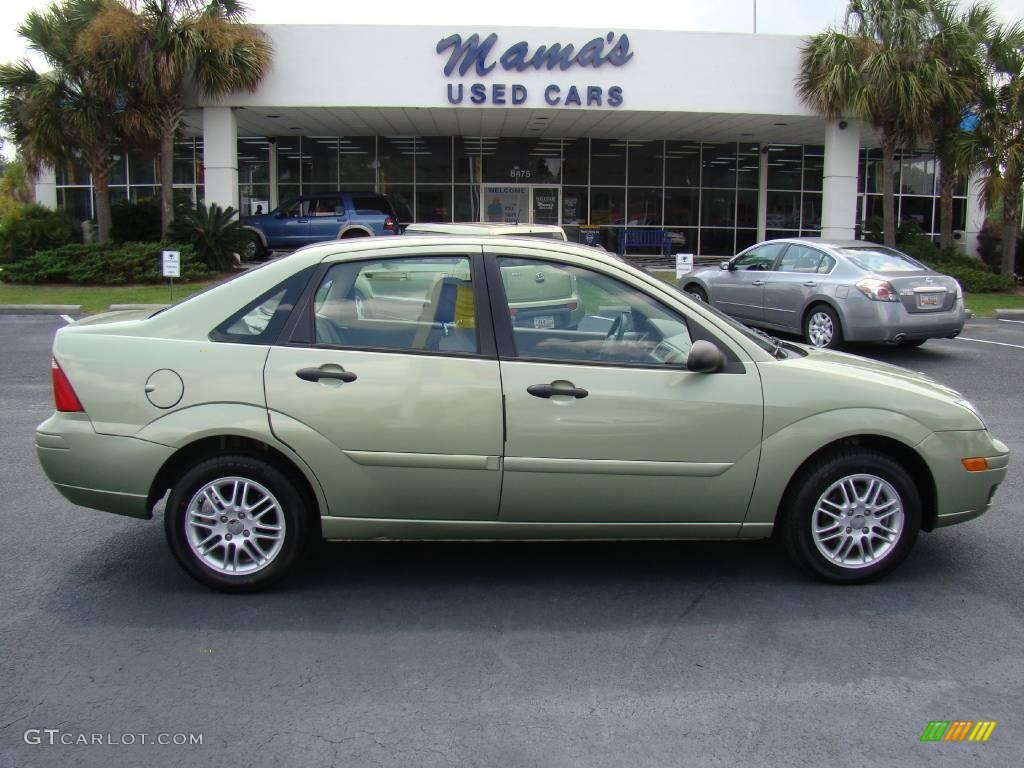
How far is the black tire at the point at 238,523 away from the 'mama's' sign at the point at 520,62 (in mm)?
18287

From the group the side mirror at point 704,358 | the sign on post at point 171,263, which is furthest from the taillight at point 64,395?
the sign on post at point 171,263

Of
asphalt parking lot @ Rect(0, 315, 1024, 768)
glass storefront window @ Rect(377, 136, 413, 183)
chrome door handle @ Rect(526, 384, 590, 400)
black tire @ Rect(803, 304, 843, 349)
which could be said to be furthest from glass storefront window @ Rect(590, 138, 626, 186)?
chrome door handle @ Rect(526, 384, 590, 400)

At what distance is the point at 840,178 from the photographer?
22.9 metres

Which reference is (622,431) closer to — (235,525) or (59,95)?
(235,525)

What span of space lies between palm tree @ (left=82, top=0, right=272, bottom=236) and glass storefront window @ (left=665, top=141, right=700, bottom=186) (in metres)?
13.1

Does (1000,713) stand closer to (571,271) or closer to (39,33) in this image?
(571,271)

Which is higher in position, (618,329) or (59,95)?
(59,95)

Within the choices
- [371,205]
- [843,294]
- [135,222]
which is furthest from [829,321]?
[135,222]

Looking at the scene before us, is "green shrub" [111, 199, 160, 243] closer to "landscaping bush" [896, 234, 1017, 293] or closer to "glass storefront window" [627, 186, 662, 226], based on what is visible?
"glass storefront window" [627, 186, 662, 226]

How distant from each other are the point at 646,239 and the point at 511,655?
2546 centimetres

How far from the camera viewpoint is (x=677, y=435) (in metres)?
4.35

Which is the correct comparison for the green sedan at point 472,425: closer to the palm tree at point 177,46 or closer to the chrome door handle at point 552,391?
the chrome door handle at point 552,391

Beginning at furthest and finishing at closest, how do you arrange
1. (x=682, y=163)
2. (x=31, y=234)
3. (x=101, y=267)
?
(x=682, y=163) → (x=31, y=234) → (x=101, y=267)

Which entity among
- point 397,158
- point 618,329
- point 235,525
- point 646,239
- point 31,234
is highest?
point 397,158
